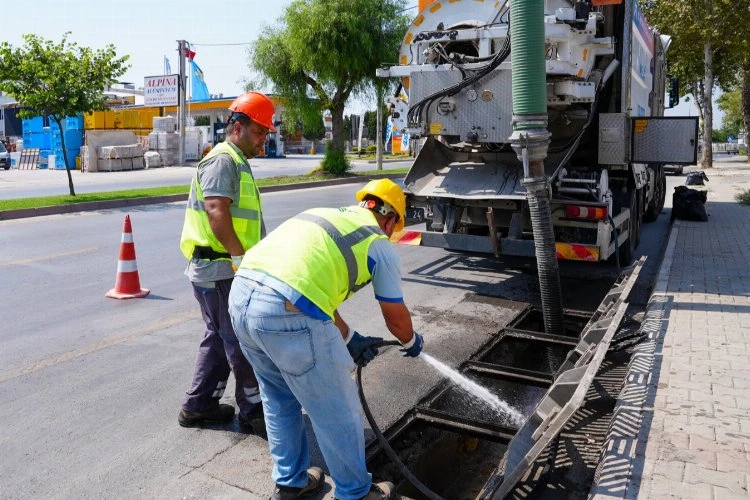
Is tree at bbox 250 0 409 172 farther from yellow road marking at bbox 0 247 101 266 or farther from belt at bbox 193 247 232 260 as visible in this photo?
belt at bbox 193 247 232 260

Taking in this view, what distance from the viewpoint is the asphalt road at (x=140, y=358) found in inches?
138

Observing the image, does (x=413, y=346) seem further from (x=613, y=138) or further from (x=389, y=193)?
(x=613, y=138)

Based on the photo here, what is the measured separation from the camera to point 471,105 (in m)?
7.48

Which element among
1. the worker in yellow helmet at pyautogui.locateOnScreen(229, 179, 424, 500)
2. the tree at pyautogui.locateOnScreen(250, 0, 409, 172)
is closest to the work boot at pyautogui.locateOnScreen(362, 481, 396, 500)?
the worker in yellow helmet at pyautogui.locateOnScreen(229, 179, 424, 500)

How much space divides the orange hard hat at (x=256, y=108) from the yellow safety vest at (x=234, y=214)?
0.67 feet

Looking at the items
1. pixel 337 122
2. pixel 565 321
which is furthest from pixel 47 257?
pixel 337 122

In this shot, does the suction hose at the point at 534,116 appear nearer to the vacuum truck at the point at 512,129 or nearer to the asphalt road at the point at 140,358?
the asphalt road at the point at 140,358

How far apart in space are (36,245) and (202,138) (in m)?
30.2

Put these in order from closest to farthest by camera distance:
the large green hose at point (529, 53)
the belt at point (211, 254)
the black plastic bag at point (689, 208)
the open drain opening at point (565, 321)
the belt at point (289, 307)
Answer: the belt at point (289, 307) → the belt at point (211, 254) → the large green hose at point (529, 53) → the open drain opening at point (565, 321) → the black plastic bag at point (689, 208)

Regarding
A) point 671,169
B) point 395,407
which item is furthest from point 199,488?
point 671,169

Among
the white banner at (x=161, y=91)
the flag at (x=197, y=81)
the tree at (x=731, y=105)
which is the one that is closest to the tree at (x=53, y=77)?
the flag at (x=197, y=81)

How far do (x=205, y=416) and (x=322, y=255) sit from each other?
179 cm

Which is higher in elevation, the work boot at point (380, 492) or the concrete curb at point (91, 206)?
the concrete curb at point (91, 206)

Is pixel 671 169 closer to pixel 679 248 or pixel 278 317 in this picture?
pixel 679 248
